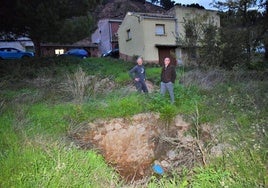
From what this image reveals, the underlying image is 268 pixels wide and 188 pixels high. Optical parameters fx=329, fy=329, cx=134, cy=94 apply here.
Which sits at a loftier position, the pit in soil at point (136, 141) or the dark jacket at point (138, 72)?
the dark jacket at point (138, 72)

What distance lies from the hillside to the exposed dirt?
4342cm

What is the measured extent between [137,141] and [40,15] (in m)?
7.00

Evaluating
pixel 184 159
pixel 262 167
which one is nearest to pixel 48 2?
pixel 184 159

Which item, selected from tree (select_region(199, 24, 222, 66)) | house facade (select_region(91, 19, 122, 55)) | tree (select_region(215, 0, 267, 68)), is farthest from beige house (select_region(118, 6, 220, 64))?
house facade (select_region(91, 19, 122, 55))

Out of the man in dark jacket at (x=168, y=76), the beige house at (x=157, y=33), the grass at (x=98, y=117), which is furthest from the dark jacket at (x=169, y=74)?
the beige house at (x=157, y=33)

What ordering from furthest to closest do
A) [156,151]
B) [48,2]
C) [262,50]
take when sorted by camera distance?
1. [262,50]
2. [48,2]
3. [156,151]

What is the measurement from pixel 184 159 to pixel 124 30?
80.4ft

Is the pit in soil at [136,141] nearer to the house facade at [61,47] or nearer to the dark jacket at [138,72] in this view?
the dark jacket at [138,72]

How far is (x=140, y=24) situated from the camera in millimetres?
28828

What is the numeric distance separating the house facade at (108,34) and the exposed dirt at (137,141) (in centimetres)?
2932

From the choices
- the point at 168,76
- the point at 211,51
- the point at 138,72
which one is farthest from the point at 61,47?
the point at 168,76

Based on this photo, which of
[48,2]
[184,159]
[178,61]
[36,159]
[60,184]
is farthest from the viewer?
[178,61]

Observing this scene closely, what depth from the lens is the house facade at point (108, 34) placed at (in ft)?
130

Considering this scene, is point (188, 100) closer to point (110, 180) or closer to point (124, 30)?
point (110, 180)
